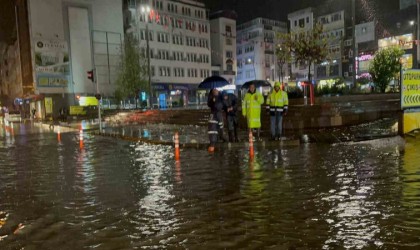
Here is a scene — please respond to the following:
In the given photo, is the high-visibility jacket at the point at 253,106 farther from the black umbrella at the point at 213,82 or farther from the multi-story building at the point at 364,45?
the multi-story building at the point at 364,45

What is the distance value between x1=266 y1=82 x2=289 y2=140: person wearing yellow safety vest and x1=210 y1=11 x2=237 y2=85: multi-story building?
213ft

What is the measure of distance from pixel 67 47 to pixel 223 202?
59193 mm

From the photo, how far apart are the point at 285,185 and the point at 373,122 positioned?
13.3m

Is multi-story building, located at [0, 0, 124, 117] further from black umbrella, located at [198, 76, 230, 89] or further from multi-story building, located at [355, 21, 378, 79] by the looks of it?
multi-story building, located at [355, 21, 378, 79]

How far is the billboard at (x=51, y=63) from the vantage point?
57.8 m

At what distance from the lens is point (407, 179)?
773cm

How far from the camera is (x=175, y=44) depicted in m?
70.6

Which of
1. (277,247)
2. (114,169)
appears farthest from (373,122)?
(277,247)

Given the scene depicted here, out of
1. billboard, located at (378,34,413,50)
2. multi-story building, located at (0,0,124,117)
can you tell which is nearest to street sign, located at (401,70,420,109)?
billboard, located at (378,34,413,50)

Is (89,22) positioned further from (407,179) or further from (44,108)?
(407,179)

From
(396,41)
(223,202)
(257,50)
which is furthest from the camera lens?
(257,50)

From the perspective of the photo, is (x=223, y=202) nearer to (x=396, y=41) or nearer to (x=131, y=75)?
(x=131, y=75)

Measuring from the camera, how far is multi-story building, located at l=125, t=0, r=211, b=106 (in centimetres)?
6644

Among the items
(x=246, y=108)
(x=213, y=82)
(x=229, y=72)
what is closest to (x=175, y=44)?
(x=229, y=72)
